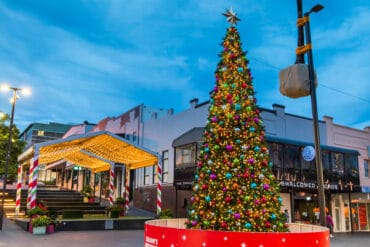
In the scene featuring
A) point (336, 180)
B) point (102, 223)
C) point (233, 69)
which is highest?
point (233, 69)

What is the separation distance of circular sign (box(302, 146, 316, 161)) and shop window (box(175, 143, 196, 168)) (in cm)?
642

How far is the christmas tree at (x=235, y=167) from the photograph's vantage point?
696cm

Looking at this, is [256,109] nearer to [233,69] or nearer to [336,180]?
[233,69]

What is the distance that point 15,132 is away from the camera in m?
30.6

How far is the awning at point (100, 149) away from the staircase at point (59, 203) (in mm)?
3330

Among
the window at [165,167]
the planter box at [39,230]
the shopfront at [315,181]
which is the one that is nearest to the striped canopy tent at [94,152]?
the planter box at [39,230]

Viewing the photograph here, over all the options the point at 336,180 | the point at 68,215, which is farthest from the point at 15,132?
the point at 336,180

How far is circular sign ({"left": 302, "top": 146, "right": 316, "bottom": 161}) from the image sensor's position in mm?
20586

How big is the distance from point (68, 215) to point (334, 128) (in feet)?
64.8

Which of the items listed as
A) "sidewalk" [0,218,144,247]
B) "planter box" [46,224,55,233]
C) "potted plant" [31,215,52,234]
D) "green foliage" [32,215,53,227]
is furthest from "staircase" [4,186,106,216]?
"sidewalk" [0,218,144,247]

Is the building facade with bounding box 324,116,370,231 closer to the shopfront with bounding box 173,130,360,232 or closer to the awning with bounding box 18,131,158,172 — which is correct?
the shopfront with bounding box 173,130,360,232

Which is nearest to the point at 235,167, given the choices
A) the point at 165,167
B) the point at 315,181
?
the point at 315,181

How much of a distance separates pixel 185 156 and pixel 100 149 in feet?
17.2

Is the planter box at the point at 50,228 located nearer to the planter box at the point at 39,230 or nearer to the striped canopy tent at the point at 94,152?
the planter box at the point at 39,230
